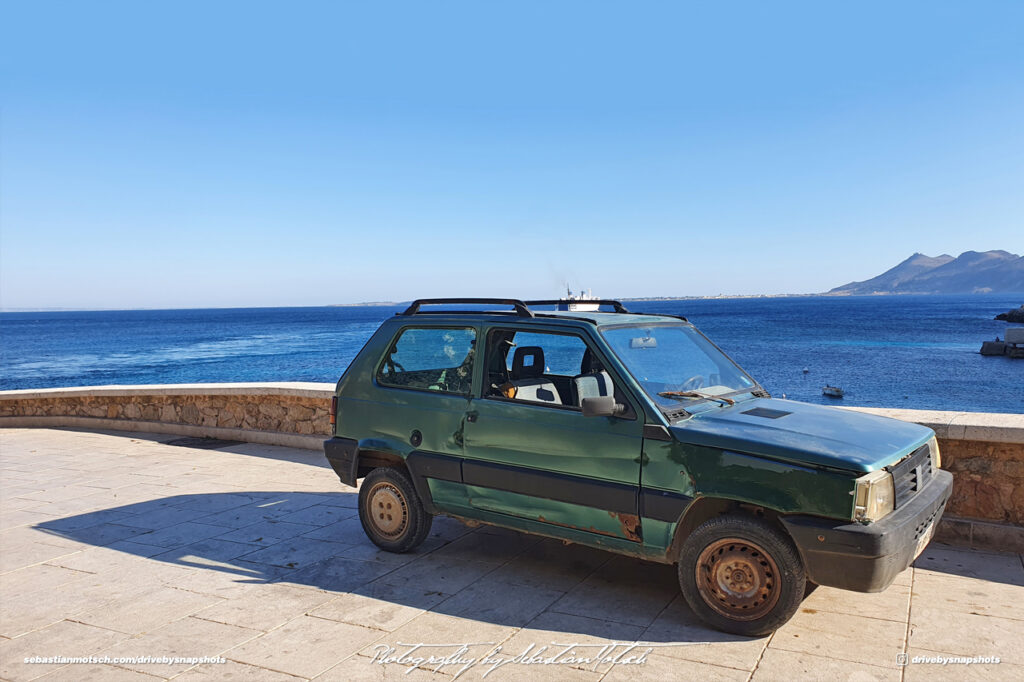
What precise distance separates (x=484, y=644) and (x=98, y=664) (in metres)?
2.09

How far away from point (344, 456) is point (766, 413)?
323 cm

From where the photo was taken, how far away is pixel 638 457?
4.17 metres

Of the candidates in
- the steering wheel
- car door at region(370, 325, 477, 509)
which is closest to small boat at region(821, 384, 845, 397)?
the steering wheel

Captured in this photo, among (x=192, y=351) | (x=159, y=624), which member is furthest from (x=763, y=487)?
(x=192, y=351)

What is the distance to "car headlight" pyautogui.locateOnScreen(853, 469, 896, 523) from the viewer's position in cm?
357

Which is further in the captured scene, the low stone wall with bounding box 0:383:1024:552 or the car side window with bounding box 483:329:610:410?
Answer: the low stone wall with bounding box 0:383:1024:552

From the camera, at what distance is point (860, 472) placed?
355 cm

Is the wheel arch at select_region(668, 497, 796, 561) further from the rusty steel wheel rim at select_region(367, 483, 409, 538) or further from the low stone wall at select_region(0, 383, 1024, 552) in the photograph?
the low stone wall at select_region(0, 383, 1024, 552)

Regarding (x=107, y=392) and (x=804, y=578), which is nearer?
(x=804, y=578)

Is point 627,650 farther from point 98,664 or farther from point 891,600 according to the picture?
point 98,664

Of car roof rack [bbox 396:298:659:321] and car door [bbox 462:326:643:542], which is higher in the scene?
car roof rack [bbox 396:298:659:321]

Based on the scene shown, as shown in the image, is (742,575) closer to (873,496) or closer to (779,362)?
(873,496)

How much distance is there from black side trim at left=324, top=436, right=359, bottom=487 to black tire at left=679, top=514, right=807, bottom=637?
8.94 ft

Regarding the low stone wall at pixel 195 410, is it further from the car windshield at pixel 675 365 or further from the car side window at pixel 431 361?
the car windshield at pixel 675 365
